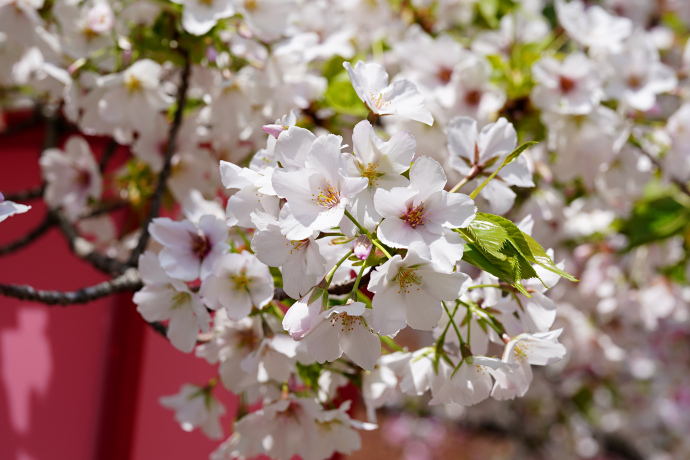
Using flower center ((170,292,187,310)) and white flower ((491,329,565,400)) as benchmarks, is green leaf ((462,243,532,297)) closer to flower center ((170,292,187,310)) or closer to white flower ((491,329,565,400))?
white flower ((491,329,565,400))

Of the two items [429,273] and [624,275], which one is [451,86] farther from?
[624,275]

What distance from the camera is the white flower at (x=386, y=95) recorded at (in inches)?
27.4

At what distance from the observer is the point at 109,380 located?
1.84 meters

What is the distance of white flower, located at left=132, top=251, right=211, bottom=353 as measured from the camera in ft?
2.53

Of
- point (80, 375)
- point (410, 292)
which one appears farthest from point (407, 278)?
point (80, 375)

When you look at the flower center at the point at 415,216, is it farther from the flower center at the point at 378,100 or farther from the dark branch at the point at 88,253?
the dark branch at the point at 88,253

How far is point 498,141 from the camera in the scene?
2.62 feet

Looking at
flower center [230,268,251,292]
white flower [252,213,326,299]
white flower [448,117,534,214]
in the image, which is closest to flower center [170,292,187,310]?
flower center [230,268,251,292]

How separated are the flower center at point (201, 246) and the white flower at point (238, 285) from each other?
0.16 feet

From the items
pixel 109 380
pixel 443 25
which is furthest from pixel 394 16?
pixel 109 380

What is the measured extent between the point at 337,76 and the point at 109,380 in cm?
124

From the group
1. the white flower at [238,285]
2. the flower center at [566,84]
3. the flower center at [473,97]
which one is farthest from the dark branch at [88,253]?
the flower center at [566,84]

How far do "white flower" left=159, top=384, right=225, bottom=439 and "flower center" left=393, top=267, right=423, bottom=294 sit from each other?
57cm

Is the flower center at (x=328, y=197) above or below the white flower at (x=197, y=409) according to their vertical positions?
above
